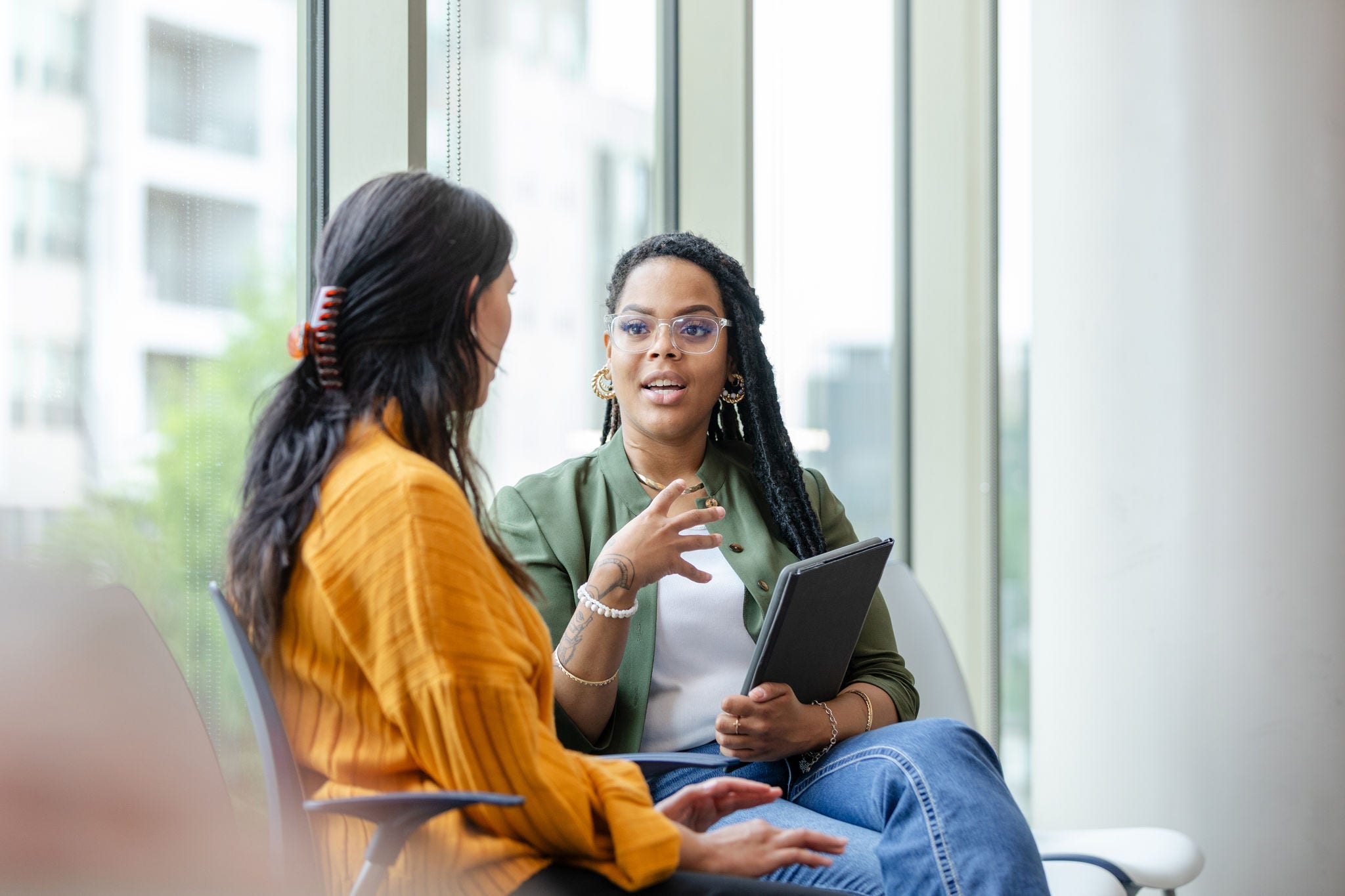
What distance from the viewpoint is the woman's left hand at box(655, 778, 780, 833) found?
3.87 feet

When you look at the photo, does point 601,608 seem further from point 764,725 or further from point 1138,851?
point 1138,851

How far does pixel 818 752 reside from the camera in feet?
5.46

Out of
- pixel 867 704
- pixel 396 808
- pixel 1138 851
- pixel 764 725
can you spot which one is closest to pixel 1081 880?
pixel 1138 851

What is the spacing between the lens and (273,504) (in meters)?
1.06

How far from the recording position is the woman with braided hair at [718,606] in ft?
4.69

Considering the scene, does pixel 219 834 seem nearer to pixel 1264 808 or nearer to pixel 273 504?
pixel 273 504

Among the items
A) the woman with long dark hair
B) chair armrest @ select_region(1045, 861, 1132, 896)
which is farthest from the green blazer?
the woman with long dark hair

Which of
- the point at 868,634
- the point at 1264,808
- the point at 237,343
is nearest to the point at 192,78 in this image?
the point at 237,343

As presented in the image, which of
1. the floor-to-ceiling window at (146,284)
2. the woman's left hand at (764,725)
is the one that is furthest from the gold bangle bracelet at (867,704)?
the floor-to-ceiling window at (146,284)

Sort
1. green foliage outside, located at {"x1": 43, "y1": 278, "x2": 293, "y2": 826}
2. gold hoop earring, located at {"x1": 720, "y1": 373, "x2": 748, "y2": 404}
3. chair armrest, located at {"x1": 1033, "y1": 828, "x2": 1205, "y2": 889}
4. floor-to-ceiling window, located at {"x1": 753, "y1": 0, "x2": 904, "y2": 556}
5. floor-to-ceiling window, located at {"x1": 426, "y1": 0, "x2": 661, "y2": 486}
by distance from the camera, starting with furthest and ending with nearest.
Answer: floor-to-ceiling window, located at {"x1": 753, "y1": 0, "x2": 904, "y2": 556}, floor-to-ceiling window, located at {"x1": 426, "y1": 0, "x2": 661, "y2": 486}, gold hoop earring, located at {"x1": 720, "y1": 373, "x2": 748, "y2": 404}, chair armrest, located at {"x1": 1033, "y1": 828, "x2": 1205, "y2": 889}, green foliage outside, located at {"x1": 43, "y1": 278, "x2": 293, "y2": 826}

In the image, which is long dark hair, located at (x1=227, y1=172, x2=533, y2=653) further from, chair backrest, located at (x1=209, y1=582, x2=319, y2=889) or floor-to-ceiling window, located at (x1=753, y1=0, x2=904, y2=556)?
floor-to-ceiling window, located at (x1=753, y1=0, x2=904, y2=556)

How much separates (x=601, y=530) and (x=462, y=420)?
0.63 metres

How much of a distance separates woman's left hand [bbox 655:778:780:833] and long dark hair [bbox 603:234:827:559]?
750 mm

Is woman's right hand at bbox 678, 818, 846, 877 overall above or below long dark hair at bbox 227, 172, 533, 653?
below
